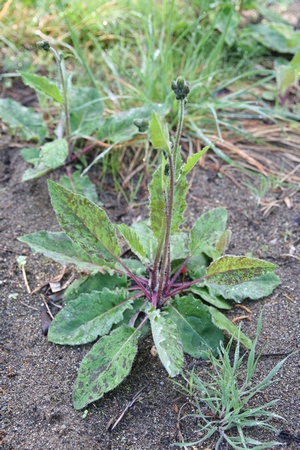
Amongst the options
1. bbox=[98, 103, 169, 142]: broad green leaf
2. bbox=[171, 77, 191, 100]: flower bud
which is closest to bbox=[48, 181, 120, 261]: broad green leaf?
bbox=[171, 77, 191, 100]: flower bud

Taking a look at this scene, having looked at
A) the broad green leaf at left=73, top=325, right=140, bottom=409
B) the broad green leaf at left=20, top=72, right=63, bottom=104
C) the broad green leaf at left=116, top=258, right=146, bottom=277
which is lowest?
the broad green leaf at left=73, top=325, right=140, bottom=409

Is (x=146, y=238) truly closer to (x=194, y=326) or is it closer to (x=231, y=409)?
(x=194, y=326)

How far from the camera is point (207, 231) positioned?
1.92 meters

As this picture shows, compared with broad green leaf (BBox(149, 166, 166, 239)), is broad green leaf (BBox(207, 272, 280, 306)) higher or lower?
lower

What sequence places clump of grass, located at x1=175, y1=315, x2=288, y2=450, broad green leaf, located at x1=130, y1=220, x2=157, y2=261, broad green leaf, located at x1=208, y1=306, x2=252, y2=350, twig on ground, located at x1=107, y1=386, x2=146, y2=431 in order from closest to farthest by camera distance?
clump of grass, located at x1=175, y1=315, x2=288, y2=450, twig on ground, located at x1=107, y1=386, x2=146, y2=431, broad green leaf, located at x1=208, y1=306, x2=252, y2=350, broad green leaf, located at x1=130, y1=220, x2=157, y2=261

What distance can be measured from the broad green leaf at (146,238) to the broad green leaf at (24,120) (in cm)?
78

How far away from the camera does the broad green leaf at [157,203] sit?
1.77 m

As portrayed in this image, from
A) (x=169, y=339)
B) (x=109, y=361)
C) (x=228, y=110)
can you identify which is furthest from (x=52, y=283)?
(x=228, y=110)

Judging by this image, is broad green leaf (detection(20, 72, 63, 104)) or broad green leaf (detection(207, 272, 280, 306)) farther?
broad green leaf (detection(20, 72, 63, 104))

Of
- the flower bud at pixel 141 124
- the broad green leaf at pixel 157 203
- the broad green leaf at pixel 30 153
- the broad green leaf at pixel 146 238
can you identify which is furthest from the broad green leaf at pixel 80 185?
the flower bud at pixel 141 124

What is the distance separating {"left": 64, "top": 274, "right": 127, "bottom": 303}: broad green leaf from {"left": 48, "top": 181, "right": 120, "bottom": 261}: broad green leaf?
0.11 meters

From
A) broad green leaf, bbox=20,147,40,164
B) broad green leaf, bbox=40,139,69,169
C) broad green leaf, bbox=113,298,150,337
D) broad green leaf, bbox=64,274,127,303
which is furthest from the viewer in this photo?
broad green leaf, bbox=20,147,40,164

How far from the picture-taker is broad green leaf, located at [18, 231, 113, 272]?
1.78m

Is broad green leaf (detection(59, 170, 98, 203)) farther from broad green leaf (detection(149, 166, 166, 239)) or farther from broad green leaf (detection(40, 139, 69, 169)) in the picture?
broad green leaf (detection(149, 166, 166, 239))
